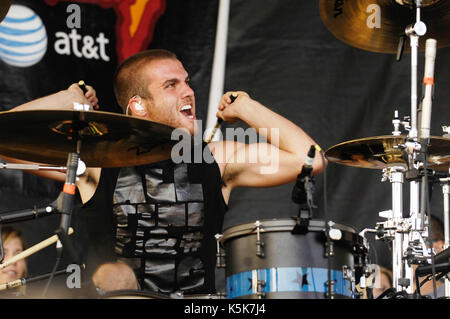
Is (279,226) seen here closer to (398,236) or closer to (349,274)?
(349,274)

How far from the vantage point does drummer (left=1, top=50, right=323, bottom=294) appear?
331 centimetres

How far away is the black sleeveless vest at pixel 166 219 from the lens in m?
3.33

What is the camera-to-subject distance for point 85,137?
250cm

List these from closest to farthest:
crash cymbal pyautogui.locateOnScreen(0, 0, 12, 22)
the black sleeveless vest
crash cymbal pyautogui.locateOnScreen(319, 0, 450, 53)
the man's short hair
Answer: crash cymbal pyautogui.locateOnScreen(0, 0, 12, 22)
crash cymbal pyautogui.locateOnScreen(319, 0, 450, 53)
the black sleeveless vest
the man's short hair

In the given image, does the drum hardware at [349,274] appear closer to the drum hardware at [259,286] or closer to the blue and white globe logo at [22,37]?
the drum hardware at [259,286]

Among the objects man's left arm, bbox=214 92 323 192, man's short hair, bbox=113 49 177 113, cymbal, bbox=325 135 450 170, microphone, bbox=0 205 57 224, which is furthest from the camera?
man's short hair, bbox=113 49 177 113

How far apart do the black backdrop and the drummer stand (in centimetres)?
10

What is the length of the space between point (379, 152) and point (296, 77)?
2.92 ft

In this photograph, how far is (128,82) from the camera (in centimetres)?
376

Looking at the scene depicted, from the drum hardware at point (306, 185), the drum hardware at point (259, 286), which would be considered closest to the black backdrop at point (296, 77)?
the drum hardware at point (259, 286)

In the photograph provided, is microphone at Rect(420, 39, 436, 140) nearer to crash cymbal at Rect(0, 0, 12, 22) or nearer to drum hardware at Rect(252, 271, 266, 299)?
drum hardware at Rect(252, 271, 266, 299)

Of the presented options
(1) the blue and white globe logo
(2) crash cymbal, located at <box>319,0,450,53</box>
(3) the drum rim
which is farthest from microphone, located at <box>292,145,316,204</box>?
(1) the blue and white globe logo

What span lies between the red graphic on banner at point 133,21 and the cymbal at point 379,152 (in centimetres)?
119
